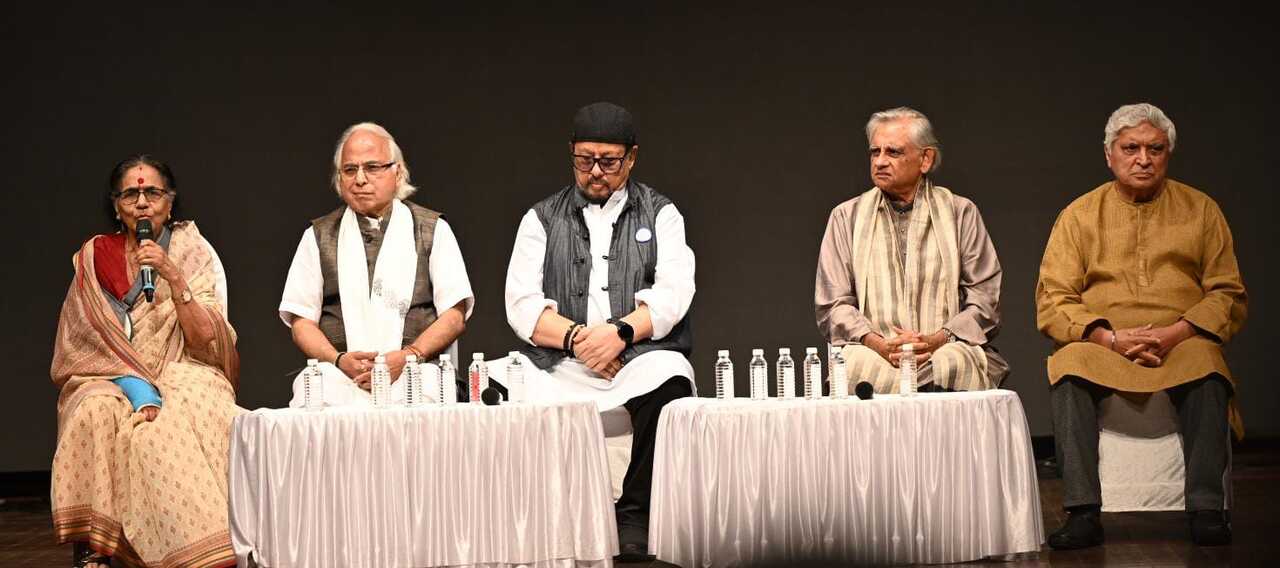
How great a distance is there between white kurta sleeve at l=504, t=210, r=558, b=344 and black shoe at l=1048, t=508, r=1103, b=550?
1833 mm

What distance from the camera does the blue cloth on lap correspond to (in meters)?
4.88

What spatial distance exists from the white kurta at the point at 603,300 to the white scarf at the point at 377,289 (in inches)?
14.3

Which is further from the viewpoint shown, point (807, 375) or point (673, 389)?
point (673, 389)

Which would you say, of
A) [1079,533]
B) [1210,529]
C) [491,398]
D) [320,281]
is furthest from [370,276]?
[1210,529]

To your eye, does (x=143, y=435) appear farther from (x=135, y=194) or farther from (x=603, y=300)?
(x=603, y=300)

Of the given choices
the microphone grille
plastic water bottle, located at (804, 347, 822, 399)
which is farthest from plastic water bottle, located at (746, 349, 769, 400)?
the microphone grille

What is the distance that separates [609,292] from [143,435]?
1.60 m

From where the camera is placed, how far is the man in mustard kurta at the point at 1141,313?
16.4ft

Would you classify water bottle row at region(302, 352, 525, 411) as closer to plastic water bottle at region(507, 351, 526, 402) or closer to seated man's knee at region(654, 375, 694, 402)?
plastic water bottle at region(507, 351, 526, 402)

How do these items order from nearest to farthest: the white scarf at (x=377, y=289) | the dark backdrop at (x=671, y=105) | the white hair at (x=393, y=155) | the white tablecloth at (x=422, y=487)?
the white tablecloth at (x=422, y=487) < the white scarf at (x=377, y=289) < the white hair at (x=393, y=155) < the dark backdrop at (x=671, y=105)

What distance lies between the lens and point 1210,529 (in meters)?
4.91

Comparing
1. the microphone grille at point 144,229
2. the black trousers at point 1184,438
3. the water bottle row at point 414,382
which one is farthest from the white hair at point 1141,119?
the microphone grille at point 144,229

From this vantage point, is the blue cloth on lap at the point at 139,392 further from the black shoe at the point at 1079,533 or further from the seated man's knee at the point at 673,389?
the black shoe at the point at 1079,533

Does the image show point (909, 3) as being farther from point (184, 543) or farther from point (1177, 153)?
point (184, 543)
